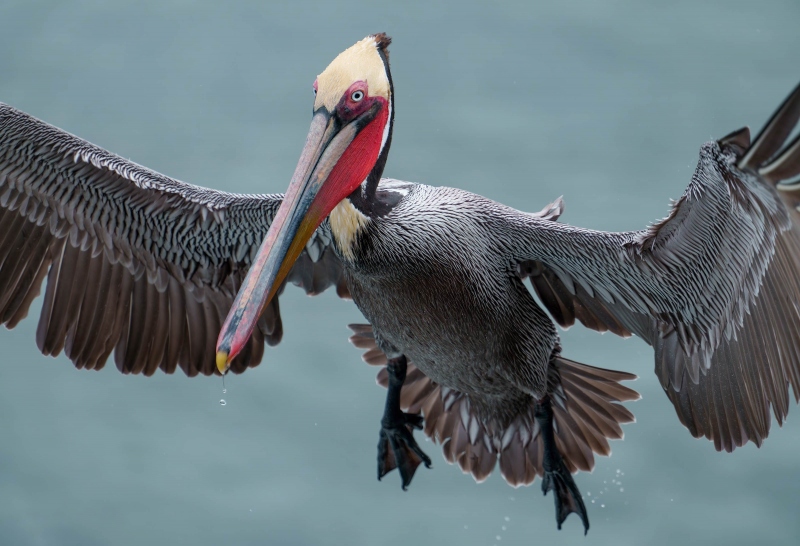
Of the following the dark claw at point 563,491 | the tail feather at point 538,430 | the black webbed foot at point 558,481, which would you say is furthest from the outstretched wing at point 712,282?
the dark claw at point 563,491

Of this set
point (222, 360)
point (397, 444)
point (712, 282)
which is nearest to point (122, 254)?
point (397, 444)

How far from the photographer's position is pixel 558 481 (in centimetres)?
516

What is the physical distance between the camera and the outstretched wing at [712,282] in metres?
3.66

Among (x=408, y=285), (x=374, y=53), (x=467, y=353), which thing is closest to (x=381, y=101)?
(x=374, y=53)

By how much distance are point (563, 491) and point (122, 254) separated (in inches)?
89.7

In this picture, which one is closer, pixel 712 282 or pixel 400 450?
pixel 712 282

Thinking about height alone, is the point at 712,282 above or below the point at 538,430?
above

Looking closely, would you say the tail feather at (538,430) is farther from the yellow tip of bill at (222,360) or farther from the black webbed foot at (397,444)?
the yellow tip of bill at (222,360)

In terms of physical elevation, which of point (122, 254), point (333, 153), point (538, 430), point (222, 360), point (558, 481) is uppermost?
point (333, 153)

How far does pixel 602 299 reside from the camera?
4.76 metres

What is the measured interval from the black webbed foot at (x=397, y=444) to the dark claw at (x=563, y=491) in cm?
56

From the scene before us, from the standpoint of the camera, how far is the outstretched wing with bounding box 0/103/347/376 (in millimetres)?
4945

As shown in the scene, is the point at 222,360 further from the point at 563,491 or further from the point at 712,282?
the point at 563,491

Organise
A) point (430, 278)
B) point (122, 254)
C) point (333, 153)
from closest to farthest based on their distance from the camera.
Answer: point (333, 153), point (430, 278), point (122, 254)
